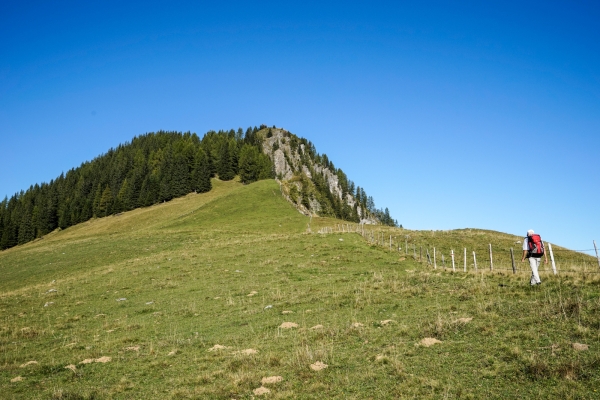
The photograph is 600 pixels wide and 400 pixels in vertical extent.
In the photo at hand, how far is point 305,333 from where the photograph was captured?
46.4 feet

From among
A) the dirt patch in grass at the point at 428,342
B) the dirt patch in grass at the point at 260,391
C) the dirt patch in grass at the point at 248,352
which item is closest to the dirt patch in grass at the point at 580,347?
the dirt patch in grass at the point at 428,342

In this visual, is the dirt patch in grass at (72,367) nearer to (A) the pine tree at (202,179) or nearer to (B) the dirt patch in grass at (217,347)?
(B) the dirt patch in grass at (217,347)

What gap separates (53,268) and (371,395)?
47483 millimetres

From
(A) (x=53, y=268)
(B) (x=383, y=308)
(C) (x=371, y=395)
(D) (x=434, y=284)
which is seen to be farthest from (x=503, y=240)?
(A) (x=53, y=268)

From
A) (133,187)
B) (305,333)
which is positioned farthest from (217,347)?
(133,187)

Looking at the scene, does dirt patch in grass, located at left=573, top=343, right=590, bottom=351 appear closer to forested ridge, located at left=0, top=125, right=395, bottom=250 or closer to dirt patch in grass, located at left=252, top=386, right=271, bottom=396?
dirt patch in grass, located at left=252, top=386, right=271, bottom=396

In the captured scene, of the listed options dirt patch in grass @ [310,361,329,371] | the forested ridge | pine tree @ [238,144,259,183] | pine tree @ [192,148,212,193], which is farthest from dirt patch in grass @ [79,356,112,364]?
pine tree @ [238,144,259,183]

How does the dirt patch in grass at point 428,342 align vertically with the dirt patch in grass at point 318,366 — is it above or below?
Result: above

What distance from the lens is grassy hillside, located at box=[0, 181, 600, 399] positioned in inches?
358

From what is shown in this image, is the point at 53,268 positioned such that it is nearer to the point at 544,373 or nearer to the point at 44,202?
the point at 544,373

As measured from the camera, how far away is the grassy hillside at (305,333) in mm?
9086

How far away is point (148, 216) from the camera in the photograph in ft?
287

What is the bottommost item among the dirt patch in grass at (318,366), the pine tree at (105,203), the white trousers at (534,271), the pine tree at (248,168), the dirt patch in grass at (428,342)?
the dirt patch in grass at (318,366)

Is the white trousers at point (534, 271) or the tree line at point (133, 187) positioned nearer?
the white trousers at point (534, 271)
